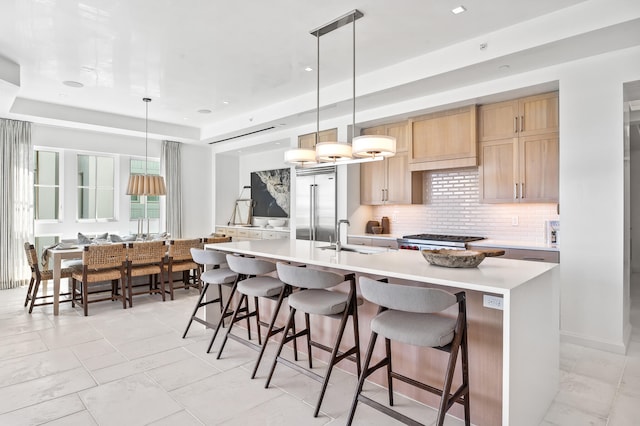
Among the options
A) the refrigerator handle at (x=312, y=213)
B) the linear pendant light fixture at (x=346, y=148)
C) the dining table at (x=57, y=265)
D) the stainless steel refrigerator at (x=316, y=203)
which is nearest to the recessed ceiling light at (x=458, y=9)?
the linear pendant light fixture at (x=346, y=148)

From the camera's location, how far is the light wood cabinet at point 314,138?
18.4 feet

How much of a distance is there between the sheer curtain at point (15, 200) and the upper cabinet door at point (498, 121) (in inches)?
268

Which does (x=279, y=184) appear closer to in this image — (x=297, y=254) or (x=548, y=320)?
(x=297, y=254)

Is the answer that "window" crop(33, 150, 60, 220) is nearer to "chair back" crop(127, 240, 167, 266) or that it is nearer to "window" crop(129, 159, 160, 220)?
"window" crop(129, 159, 160, 220)

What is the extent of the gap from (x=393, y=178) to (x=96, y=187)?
555 cm

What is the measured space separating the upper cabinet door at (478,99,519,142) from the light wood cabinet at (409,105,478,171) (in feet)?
0.35

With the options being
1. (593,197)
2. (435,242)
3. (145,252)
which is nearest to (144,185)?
(145,252)

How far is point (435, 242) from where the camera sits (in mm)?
4480

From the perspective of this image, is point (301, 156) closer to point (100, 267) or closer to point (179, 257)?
point (179, 257)

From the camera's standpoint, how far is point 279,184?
7.54 meters

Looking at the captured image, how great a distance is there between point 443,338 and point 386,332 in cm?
30

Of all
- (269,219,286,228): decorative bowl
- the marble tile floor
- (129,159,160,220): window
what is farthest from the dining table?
(269,219,286,228): decorative bowl

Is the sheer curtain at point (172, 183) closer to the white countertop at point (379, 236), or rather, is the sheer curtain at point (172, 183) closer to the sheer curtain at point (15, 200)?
the sheer curtain at point (15, 200)

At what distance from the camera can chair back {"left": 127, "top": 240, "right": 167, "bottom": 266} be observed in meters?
4.80
